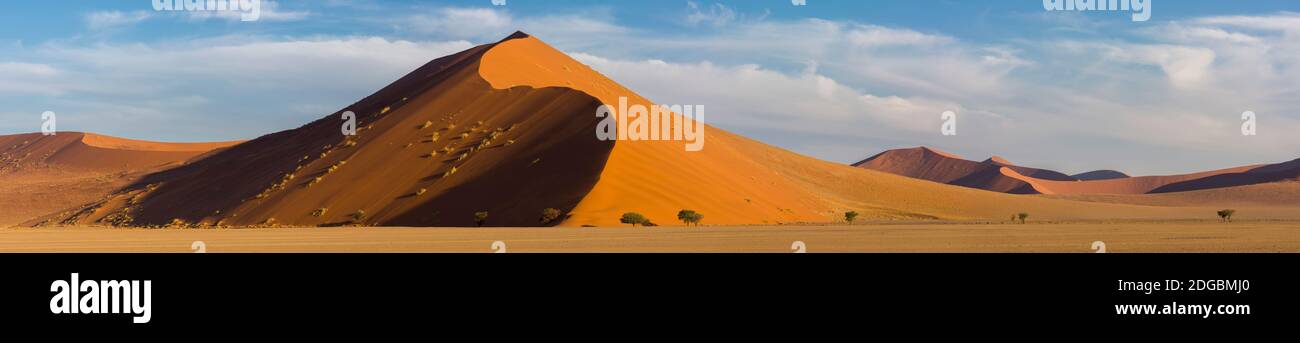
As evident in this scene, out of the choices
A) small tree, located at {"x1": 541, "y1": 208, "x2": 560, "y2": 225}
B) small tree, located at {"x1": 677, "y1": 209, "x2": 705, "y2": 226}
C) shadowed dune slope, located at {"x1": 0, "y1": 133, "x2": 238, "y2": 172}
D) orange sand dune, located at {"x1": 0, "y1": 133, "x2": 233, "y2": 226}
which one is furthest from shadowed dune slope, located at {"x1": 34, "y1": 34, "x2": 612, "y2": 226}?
shadowed dune slope, located at {"x1": 0, "y1": 133, "x2": 238, "y2": 172}

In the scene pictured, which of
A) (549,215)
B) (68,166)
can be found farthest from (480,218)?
(68,166)

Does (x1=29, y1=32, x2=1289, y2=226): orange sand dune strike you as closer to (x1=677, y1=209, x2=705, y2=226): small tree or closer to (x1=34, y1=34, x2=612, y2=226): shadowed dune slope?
(x1=34, y1=34, x2=612, y2=226): shadowed dune slope

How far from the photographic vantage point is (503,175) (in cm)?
7050

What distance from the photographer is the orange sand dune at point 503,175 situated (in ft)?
214

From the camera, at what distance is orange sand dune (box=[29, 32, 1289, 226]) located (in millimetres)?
65250

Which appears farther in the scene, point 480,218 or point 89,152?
point 89,152

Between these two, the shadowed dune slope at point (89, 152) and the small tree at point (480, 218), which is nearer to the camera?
the small tree at point (480, 218)

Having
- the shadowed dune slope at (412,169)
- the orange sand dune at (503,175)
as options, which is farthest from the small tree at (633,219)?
the shadowed dune slope at (412,169)

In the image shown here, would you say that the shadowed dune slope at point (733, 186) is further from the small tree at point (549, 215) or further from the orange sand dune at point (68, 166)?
the orange sand dune at point (68, 166)

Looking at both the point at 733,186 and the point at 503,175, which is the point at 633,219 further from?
the point at 733,186
